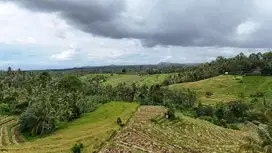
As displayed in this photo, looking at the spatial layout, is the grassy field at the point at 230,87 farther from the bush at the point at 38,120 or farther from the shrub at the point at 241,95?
the bush at the point at 38,120

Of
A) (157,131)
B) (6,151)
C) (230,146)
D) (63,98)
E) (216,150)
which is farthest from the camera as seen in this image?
(63,98)

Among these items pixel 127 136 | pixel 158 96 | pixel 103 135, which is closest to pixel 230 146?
pixel 127 136

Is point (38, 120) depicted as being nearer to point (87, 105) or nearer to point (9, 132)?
point (9, 132)

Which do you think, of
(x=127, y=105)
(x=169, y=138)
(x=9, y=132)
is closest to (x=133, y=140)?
(x=169, y=138)

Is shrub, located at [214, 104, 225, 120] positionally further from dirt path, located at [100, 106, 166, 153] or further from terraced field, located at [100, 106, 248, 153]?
dirt path, located at [100, 106, 166, 153]

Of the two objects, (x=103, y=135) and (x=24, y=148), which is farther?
(x=103, y=135)

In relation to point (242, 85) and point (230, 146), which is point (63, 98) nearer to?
point (230, 146)

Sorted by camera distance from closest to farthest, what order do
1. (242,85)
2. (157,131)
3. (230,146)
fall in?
(230,146) → (157,131) → (242,85)
